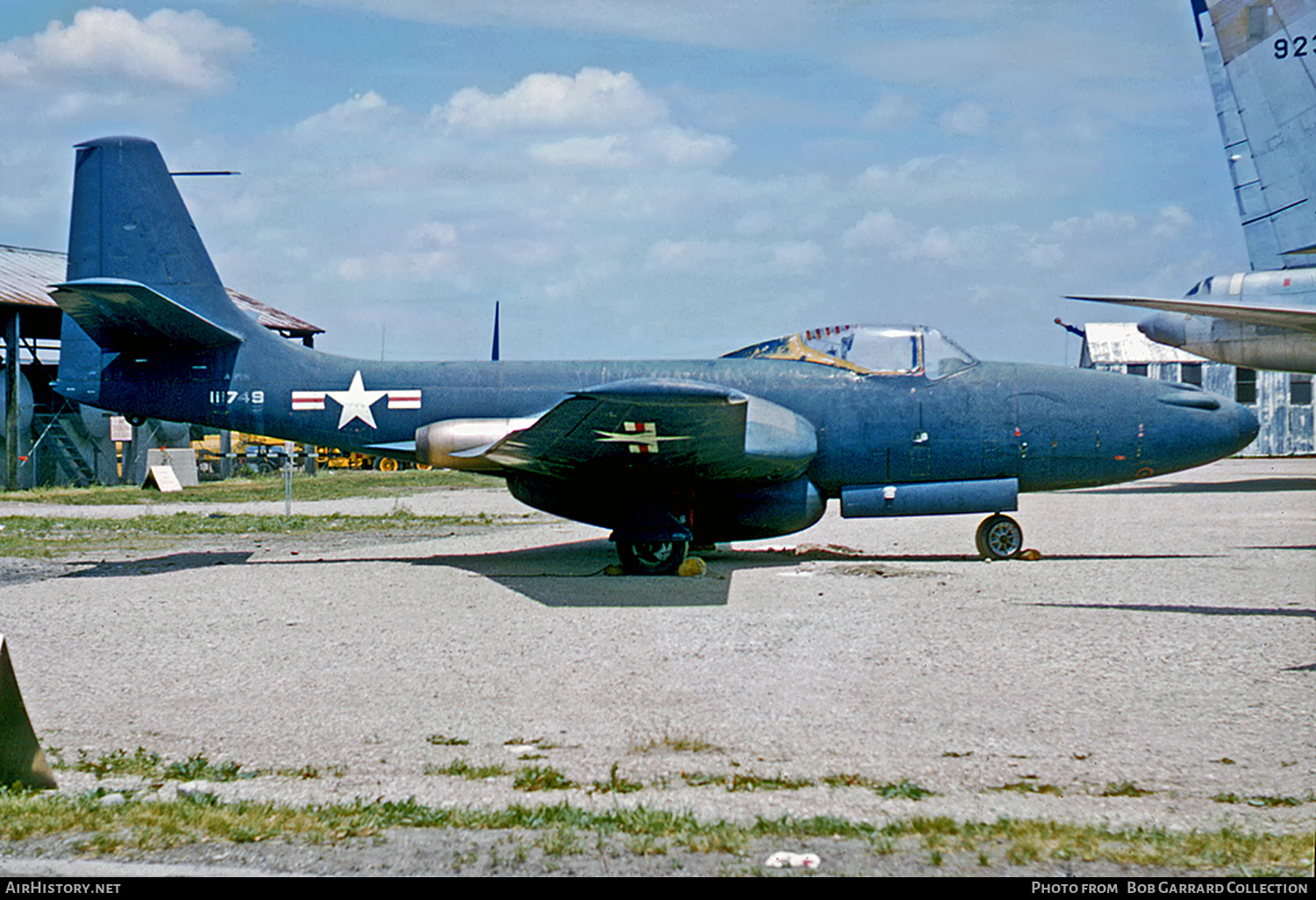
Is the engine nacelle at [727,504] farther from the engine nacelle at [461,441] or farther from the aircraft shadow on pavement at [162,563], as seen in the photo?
the aircraft shadow on pavement at [162,563]

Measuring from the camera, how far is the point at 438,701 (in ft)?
20.3

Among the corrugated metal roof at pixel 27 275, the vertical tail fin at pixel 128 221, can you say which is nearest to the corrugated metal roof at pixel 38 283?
the corrugated metal roof at pixel 27 275

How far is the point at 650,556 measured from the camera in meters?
11.9

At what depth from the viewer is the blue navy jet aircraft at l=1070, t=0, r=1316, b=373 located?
39.9 ft

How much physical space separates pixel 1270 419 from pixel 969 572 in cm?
3673

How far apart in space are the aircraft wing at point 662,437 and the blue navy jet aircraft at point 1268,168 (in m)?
3.61

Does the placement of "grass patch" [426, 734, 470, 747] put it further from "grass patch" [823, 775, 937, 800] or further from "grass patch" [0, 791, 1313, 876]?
"grass patch" [823, 775, 937, 800]

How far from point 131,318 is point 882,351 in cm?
862

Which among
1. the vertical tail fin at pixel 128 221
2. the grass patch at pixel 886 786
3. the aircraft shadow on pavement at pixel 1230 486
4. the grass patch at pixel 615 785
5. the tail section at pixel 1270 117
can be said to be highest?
the tail section at pixel 1270 117

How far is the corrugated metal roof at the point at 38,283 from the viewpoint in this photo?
32281mm

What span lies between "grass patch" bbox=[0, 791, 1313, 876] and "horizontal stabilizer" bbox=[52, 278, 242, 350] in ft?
28.7

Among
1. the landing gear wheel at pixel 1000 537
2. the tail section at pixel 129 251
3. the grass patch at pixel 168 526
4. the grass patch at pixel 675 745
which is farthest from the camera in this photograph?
the grass patch at pixel 168 526

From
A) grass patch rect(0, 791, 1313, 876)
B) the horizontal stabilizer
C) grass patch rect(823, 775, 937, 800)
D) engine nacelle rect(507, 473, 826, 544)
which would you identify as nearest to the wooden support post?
the horizontal stabilizer

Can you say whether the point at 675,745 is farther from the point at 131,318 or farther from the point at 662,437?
the point at 131,318
